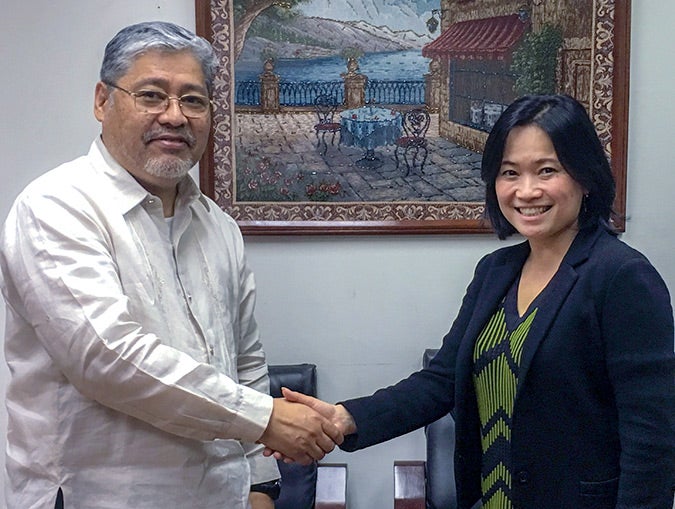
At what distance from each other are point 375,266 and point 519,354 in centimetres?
109

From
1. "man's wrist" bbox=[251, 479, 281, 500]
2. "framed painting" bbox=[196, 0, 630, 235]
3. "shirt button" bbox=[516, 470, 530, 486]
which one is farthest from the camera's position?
"framed painting" bbox=[196, 0, 630, 235]

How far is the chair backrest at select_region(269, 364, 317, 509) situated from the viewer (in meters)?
2.36

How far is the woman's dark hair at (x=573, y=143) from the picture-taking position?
4.94 feet

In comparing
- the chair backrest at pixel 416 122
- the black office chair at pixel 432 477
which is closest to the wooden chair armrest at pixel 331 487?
the black office chair at pixel 432 477

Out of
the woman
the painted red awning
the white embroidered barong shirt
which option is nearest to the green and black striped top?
the woman

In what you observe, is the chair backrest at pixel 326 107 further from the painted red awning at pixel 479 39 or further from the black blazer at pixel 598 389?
the black blazer at pixel 598 389

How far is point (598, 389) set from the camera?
4.81 ft

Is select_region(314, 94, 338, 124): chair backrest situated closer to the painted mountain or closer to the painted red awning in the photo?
the painted mountain

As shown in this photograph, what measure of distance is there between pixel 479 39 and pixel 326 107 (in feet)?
1.78

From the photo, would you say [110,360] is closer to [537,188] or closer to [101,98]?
[101,98]

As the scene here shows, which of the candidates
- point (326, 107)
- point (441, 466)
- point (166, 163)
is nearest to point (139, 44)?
point (166, 163)

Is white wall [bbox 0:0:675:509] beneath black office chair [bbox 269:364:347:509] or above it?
above

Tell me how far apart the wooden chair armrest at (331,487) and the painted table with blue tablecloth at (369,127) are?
40.2 inches

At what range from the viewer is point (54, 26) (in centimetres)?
248
